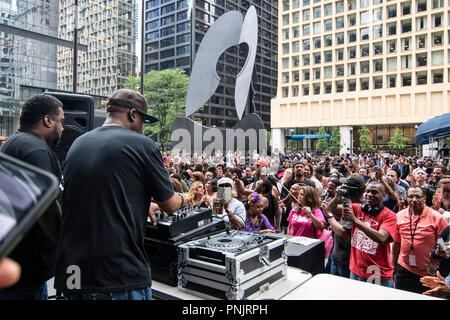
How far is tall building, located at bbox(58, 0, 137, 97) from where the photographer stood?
244 ft

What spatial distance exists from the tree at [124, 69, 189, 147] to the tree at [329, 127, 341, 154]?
26896mm

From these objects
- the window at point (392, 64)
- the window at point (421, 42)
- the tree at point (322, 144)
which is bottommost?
the tree at point (322, 144)

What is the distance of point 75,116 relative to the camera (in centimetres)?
514

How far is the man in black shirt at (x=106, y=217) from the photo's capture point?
A: 182cm

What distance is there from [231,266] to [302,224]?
9.80 ft

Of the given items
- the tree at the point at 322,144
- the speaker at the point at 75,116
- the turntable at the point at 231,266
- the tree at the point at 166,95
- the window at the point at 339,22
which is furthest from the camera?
the window at the point at 339,22

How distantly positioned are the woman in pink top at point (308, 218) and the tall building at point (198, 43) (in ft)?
221

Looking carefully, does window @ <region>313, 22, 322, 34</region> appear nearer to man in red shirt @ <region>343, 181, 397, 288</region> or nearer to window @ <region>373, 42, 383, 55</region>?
window @ <region>373, 42, 383, 55</region>

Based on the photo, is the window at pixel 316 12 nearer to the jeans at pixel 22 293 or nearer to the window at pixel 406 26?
the window at pixel 406 26

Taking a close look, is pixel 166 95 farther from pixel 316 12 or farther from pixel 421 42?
pixel 421 42

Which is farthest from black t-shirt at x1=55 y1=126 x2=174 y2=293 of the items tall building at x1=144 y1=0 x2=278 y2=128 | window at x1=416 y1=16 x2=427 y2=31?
tall building at x1=144 y1=0 x2=278 y2=128

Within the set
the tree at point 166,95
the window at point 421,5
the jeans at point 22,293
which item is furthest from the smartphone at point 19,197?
the window at point 421,5

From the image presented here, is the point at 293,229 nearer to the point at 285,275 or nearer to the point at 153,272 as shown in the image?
the point at 285,275
